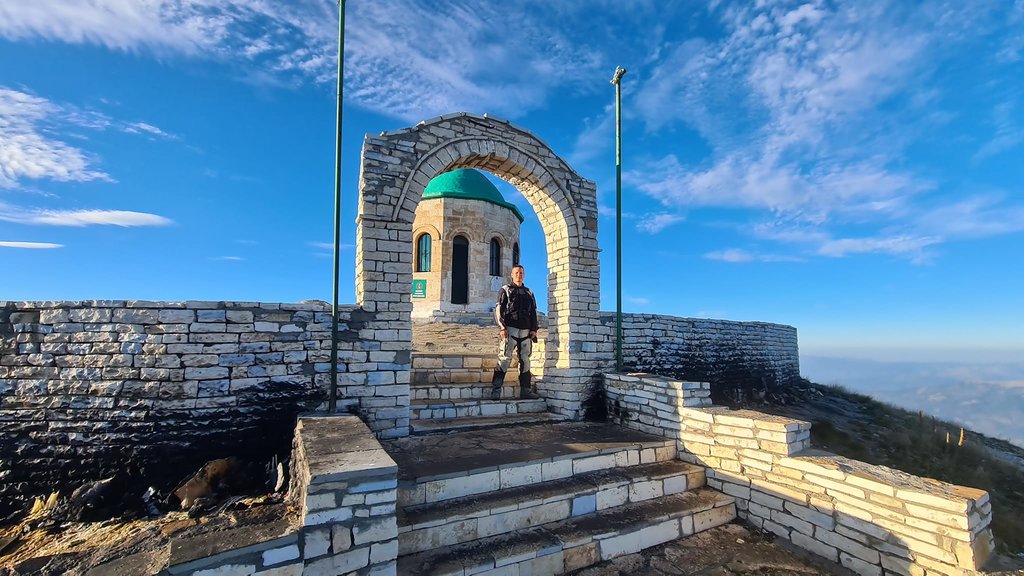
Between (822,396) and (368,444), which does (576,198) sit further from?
(822,396)

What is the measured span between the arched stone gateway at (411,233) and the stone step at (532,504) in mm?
1972

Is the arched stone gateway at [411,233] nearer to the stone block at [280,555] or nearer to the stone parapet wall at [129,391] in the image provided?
the stone parapet wall at [129,391]

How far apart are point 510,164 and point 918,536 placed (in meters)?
6.25

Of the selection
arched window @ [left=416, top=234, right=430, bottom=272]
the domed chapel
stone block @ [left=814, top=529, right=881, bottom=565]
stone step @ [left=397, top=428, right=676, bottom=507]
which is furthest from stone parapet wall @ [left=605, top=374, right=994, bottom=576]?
arched window @ [left=416, top=234, right=430, bottom=272]

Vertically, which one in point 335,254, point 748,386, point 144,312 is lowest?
point 748,386

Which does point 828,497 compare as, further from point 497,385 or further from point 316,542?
point 316,542

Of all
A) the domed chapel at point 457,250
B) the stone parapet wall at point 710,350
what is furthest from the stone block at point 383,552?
the domed chapel at point 457,250

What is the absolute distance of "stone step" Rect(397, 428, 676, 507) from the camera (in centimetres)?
405

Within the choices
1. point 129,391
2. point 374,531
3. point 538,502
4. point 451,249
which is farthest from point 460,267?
point 374,531

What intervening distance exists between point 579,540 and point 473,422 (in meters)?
2.56

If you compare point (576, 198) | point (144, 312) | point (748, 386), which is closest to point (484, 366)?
point (576, 198)

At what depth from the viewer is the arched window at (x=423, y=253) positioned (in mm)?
15148

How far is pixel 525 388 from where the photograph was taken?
25.0 feet

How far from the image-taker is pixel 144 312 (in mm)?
4812
